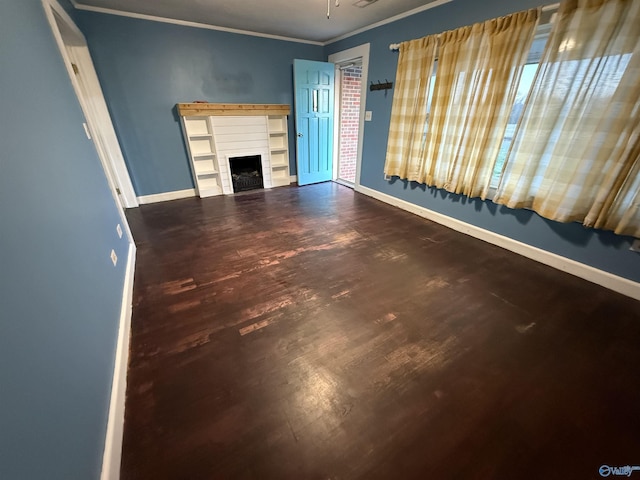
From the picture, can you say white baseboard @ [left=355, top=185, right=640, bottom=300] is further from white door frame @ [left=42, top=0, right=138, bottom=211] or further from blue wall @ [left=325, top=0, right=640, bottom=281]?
white door frame @ [left=42, top=0, right=138, bottom=211]

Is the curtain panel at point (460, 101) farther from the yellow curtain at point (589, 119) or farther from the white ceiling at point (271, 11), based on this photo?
the white ceiling at point (271, 11)

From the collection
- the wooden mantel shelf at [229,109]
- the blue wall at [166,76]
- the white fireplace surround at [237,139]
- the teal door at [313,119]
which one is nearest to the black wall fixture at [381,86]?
the teal door at [313,119]

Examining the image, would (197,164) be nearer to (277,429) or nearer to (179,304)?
(179,304)

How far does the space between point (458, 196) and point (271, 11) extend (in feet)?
10.1

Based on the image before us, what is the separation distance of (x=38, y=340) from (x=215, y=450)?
0.78 metres

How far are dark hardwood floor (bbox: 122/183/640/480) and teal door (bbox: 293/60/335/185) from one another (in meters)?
2.62

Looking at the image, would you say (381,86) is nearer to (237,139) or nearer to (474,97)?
(474,97)

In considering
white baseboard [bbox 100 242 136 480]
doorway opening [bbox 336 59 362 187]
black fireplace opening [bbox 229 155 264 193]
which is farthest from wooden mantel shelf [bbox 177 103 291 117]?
white baseboard [bbox 100 242 136 480]

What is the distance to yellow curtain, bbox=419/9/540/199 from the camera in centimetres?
221

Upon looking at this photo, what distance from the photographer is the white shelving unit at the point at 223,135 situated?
3.75 metres

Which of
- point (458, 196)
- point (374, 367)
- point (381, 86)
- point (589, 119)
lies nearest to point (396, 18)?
point (381, 86)

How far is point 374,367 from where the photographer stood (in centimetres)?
144

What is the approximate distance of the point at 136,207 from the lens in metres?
3.74

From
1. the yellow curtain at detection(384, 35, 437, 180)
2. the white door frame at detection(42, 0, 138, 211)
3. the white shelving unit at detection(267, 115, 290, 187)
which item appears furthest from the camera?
the white shelving unit at detection(267, 115, 290, 187)
